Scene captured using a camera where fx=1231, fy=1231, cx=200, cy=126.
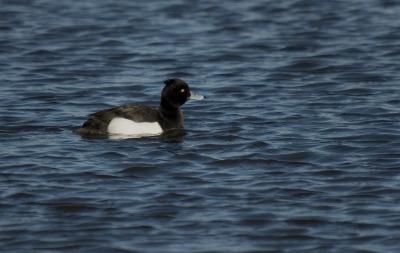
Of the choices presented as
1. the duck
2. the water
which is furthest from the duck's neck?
the water

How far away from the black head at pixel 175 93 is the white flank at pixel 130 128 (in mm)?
447

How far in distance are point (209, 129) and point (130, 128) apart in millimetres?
1122

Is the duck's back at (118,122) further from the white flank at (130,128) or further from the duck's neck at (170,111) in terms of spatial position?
the duck's neck at (170,111)

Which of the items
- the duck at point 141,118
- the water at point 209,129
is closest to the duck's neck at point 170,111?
the duck at point 141,118

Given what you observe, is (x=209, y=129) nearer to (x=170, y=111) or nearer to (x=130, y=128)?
(x=170, y=111)

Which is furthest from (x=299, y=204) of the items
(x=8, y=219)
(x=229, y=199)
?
(x=8, y=219)

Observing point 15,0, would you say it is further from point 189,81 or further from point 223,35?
point 189,81

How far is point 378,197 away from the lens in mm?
11820

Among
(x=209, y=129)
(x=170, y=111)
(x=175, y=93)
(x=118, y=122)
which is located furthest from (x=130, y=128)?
(x=209, y=129)

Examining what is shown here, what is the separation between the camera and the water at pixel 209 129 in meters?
10.8

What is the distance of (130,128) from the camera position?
1484cm

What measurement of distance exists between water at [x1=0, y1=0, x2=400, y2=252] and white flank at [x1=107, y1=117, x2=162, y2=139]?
18 centimetres

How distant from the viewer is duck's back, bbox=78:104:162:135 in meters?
14.8

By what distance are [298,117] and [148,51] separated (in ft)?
19.6
